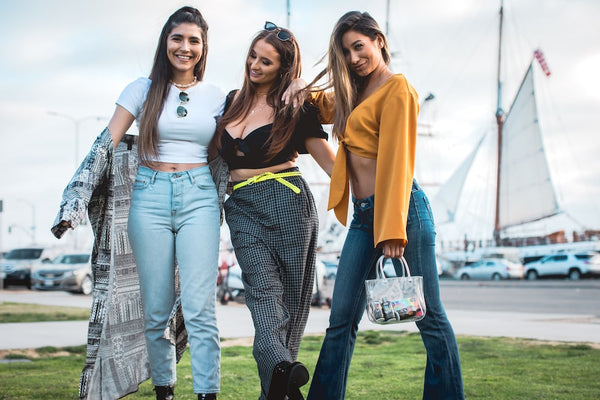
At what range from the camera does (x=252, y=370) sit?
17.0 feet

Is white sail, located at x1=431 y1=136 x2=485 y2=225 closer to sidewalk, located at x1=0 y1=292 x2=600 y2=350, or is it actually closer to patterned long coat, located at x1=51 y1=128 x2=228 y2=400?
sidewalk, located at x1=0 y1=292 x2=600 y2=350

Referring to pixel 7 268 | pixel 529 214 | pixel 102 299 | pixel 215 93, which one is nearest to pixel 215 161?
pixel 215 93

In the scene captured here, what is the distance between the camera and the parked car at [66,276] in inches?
862

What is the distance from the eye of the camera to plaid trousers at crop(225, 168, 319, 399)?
3.07m

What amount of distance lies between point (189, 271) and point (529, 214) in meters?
58.2

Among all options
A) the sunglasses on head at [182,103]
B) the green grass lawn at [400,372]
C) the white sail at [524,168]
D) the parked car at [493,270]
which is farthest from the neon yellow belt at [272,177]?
the white sail at [524,168]

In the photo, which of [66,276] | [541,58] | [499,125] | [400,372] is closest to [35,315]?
[400,372]

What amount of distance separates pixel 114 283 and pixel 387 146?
161 cm

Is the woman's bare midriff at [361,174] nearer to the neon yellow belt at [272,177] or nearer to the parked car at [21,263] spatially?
the neon yellow belt at [272,177]

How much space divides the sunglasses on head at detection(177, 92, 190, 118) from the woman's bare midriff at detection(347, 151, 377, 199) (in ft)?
2.98

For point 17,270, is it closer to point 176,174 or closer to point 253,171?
point 176,174

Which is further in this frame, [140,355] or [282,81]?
[140,355]

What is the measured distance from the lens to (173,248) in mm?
3387

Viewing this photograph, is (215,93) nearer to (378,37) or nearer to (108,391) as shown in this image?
(378,37)
